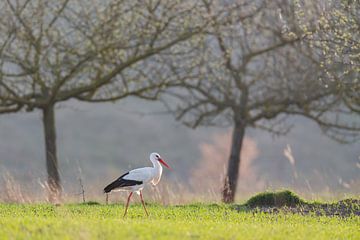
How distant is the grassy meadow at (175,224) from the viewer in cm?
1058

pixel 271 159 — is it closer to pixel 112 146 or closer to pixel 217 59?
pixel 112 146

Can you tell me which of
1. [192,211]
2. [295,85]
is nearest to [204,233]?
[192,211]

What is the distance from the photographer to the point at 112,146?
80250mm

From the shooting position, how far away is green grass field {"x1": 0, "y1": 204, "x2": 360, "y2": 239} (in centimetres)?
1057

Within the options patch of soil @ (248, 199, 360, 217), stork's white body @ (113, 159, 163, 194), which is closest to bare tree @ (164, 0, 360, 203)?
patch of soil @ (248, 199, 360, 217)

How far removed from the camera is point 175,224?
1212 cm

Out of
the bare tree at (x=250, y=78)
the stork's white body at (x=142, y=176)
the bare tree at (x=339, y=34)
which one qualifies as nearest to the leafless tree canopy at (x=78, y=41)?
A: the bare tree at (x=250, y=78)

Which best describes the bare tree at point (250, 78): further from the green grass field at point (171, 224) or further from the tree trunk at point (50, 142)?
the green grass field at point (171, 224)

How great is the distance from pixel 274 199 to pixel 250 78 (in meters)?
10.9

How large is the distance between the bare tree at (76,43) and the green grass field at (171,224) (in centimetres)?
739

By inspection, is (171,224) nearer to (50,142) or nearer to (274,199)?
(274,199)

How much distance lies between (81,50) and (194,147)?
57.4 meters

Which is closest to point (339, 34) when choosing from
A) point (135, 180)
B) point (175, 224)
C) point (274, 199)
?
point (274, 199)

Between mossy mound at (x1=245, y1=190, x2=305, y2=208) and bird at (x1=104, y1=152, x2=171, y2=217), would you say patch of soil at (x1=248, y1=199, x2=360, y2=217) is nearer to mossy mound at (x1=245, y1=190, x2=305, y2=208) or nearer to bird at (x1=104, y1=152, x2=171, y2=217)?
mossy mound at (x1=245, y1=190, x2=305, y2=208)
